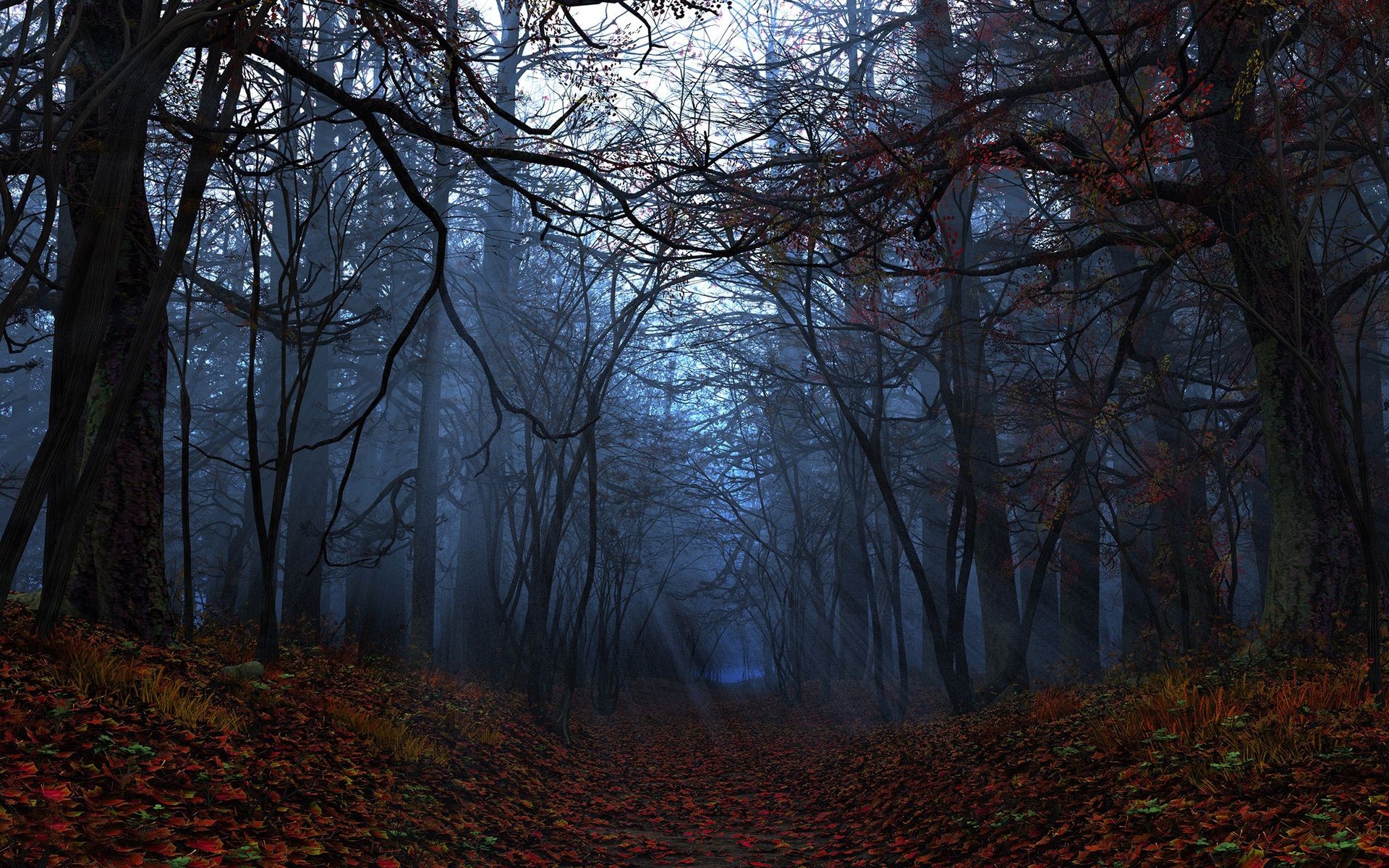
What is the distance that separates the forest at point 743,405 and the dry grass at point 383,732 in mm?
37

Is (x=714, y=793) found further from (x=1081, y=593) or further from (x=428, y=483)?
(x=428, y=483)

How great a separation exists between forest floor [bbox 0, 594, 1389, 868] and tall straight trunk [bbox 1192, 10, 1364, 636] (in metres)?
0.99

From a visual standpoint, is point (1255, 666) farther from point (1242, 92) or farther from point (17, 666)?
point (17, 666)

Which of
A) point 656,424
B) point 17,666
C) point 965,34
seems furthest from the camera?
point 656,424

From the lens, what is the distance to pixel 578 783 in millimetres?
8461

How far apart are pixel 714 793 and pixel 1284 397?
256 inches

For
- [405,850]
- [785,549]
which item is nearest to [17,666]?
[405,850]

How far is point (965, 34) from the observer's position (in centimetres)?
964

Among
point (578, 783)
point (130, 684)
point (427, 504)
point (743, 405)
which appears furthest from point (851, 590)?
point (130, 684)

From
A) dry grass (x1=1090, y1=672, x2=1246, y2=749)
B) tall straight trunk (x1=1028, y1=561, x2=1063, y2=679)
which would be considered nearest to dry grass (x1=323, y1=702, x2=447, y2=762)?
dry grass (x1=1090, y1=672, x2=1246, y2=749)

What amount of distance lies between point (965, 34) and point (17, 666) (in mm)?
10319

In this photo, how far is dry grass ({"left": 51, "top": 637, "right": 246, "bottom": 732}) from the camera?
4344 millimetres

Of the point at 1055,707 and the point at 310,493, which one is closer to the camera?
the point at 1055,707

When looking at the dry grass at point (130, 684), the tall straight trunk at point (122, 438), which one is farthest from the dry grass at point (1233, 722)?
the tall straight trunk at point (122, 438)
